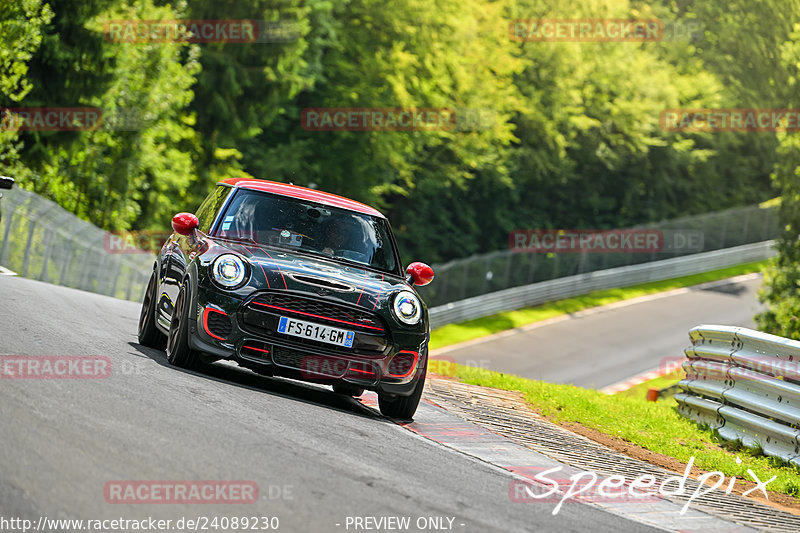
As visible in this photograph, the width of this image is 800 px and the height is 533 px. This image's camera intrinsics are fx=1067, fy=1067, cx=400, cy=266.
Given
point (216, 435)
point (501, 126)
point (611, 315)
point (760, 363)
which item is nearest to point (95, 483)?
point (216, 435)

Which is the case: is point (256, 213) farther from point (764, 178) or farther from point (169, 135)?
point (764, 178)

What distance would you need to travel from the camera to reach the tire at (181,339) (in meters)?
8.60

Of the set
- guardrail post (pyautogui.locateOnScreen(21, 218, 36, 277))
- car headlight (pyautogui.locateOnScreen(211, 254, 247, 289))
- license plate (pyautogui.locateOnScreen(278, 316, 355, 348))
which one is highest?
car headlight (pyautogui.locateOnScreen(211, 254, 247, 289))

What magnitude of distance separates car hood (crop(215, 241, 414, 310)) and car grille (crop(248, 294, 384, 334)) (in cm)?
7

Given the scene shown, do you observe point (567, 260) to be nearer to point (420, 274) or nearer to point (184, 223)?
point (420, 274)

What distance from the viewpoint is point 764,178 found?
6350 cm

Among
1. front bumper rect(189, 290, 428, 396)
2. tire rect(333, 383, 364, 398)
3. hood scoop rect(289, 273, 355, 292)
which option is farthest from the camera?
tire rect(333, 383, 364, 398)

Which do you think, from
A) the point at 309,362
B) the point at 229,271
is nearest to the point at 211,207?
the point at 229,271

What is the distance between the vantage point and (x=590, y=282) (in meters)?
45.4

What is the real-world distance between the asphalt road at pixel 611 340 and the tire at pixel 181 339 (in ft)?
67.5

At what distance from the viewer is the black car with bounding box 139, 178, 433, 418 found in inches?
328

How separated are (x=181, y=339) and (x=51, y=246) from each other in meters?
12.8

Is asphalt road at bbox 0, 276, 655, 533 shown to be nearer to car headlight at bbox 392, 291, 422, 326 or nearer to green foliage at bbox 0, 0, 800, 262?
car headlight at bbox 392, 291, 422, 326

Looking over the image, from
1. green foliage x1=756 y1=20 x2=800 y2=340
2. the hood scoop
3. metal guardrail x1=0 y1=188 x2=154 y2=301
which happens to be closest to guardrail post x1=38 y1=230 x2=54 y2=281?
metal guardrail x1=0 y1=188 x2=154 y2=301
